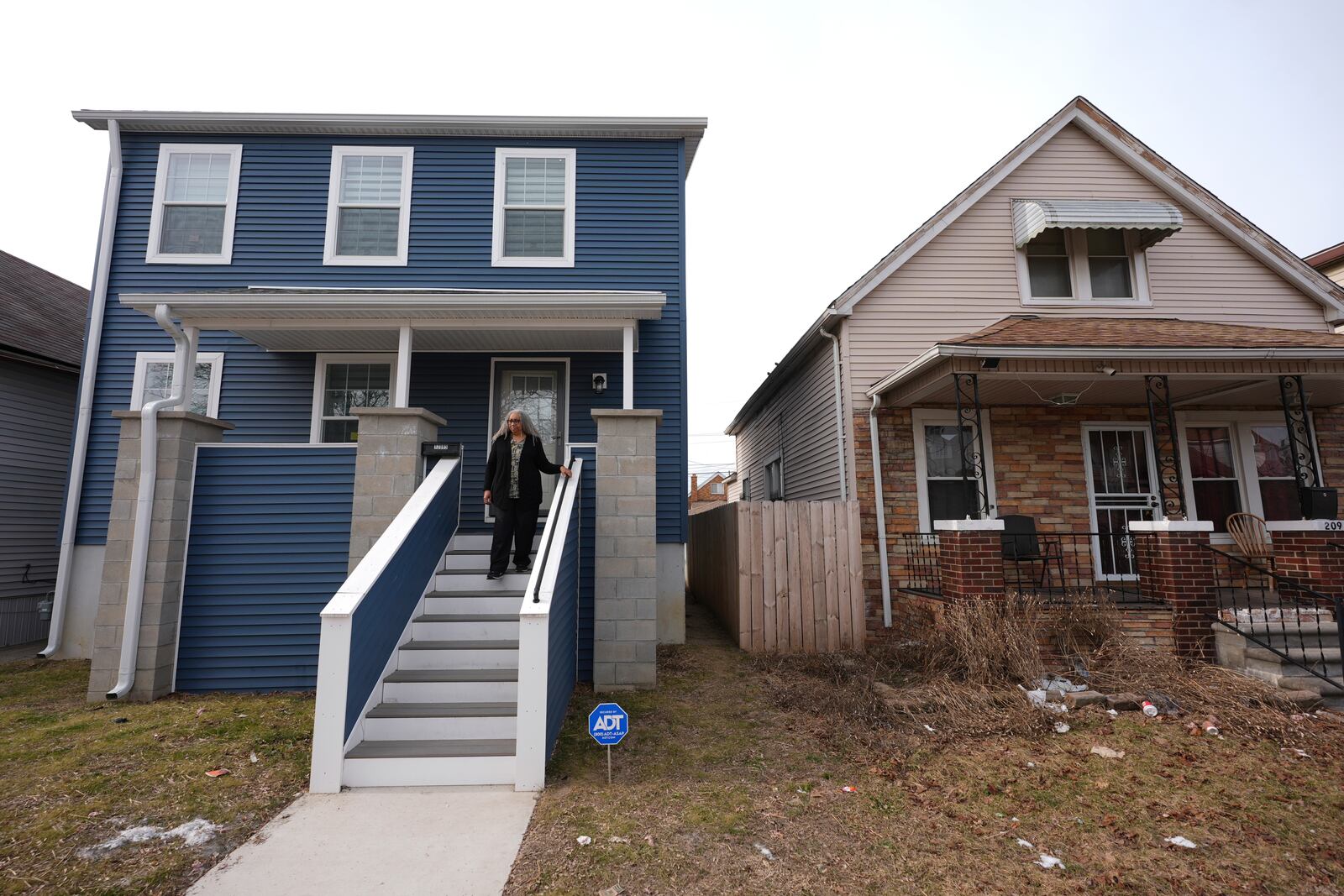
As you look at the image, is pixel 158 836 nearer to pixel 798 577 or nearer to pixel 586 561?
pixel 586 561

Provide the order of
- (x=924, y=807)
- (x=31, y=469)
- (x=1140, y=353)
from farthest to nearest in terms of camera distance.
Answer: (x=31, y=469) → (x=1140, y=353) → (x=924, y=807)

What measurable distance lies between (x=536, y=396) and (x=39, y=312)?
10.7m

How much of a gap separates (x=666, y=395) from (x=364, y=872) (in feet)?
21.8

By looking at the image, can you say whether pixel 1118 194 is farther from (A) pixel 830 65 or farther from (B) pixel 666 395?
(B) pixel 666 395

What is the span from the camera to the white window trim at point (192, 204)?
9.15 meters

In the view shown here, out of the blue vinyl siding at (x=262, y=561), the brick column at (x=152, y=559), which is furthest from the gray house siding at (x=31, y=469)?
the blue vinyl siding at (x=262, y=561)

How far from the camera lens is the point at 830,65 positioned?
1046 cm

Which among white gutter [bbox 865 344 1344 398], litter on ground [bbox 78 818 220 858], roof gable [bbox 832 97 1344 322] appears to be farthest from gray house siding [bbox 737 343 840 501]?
litter on ground [bbox 78 818 220 858]

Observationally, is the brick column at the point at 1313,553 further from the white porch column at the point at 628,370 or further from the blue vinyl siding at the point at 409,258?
the white porch column at the point at 628,370

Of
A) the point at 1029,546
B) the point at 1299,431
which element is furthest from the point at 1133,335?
the point at 1299,431

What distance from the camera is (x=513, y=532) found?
6.06 metres

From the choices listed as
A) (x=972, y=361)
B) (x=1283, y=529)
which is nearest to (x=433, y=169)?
(x=972, y=361)

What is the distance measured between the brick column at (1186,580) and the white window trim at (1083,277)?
162 inches

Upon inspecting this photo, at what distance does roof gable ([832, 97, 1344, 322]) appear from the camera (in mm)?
9422
